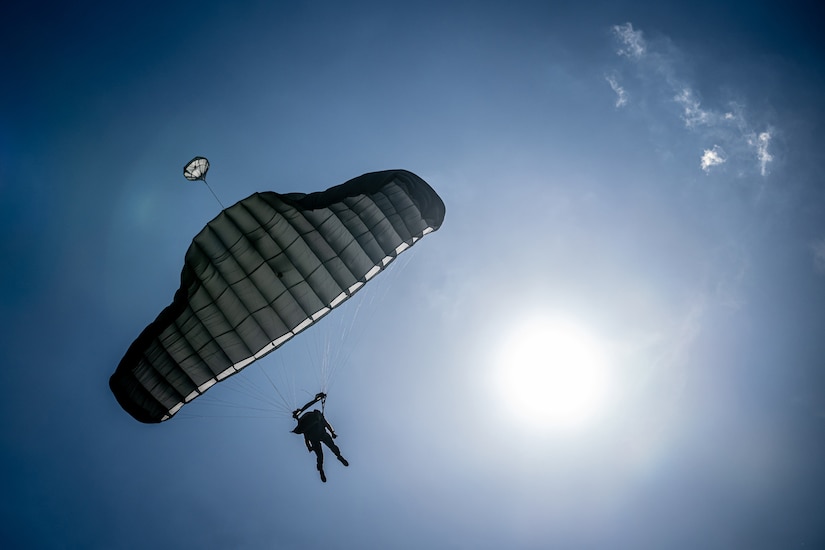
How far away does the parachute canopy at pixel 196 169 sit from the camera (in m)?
8.48

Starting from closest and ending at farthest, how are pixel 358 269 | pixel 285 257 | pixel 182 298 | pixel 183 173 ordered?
pixel 183 173, pixel 182 298, pixel 285 257, pixel 358 269

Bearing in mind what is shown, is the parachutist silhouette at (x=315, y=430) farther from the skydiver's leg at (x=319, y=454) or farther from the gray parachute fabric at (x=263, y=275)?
the gray parachute fabric at (x=263, y=275)

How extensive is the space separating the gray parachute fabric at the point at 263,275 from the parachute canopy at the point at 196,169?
3.35 feet

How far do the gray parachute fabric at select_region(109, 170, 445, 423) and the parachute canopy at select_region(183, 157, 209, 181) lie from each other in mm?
1021

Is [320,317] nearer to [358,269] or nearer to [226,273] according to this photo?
[358,269]

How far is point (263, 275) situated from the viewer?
1006 cm

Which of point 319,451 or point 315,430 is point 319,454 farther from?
point 315,430

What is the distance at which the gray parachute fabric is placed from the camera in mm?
9562

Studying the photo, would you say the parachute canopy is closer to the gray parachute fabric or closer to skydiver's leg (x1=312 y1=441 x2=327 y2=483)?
the gray parachute fabric

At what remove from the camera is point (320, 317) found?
36.7 feet

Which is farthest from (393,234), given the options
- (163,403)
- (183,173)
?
(163,403)

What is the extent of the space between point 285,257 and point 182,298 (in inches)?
96.6

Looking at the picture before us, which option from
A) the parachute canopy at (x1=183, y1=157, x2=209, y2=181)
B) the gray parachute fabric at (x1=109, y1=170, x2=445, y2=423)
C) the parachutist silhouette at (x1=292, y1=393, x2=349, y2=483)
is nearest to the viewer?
the parachute canopy at (x1=183, y1=157, x2=209, y2=181)

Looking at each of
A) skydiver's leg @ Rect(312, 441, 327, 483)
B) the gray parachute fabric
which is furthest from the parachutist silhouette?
the gray parachute fabric
